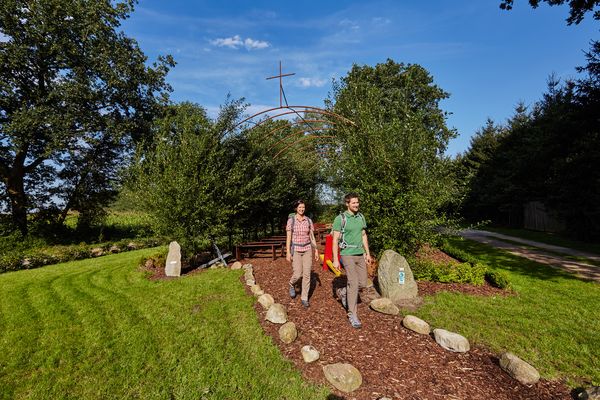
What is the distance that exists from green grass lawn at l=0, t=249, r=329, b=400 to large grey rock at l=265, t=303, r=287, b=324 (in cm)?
26

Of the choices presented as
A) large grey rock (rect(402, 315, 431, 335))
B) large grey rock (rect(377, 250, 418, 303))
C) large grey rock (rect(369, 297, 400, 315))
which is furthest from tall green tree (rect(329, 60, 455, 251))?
large grey rock (rect(402, 315, 431, 335))

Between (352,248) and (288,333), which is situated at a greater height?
(352,248)

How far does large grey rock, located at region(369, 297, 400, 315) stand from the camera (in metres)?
5.48

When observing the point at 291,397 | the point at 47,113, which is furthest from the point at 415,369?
the point at 47,113

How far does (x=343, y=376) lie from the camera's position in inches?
138

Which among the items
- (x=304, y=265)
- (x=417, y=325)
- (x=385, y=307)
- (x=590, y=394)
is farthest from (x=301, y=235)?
(x=590, y=394)

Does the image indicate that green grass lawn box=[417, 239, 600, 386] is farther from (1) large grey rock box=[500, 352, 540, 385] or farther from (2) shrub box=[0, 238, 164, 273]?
(2) shrub box=[0, 238, 164, 273]

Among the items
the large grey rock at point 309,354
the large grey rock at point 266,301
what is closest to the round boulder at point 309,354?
the large grey rock at point 309,354

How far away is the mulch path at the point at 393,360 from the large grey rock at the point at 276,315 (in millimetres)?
90

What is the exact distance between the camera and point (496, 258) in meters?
10.9

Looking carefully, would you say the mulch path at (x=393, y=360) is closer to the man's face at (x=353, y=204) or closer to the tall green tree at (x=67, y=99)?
the man's face at (x=353, y=204)

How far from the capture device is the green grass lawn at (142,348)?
3.43 meters

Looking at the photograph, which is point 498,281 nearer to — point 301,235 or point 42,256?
point 301,235

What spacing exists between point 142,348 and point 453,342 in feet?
14.6
